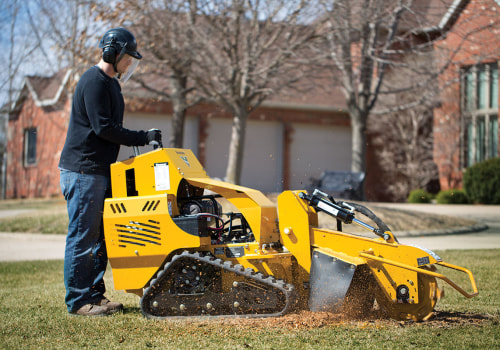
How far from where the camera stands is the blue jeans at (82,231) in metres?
4.70

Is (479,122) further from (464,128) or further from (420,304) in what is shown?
(420,304)

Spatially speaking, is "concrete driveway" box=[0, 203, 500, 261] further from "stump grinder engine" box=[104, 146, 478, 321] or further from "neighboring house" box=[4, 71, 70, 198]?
"neighboring house" box=[4, 71, 70, 198]

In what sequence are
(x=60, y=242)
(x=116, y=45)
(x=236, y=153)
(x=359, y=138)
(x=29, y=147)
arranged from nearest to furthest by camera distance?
(x=116, y=45)
(x=60, y=242)
(x=236, y=153)
(x=359, y=138)
(x=29, y=147)

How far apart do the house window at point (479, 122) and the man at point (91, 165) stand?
19.9m

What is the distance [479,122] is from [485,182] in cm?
415

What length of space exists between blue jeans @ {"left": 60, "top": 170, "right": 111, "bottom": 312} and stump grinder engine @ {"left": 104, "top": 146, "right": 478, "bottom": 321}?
0.21 meters

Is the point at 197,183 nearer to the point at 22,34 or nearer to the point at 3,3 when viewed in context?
Result: the point at 3,3

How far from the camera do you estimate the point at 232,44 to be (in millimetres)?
12734

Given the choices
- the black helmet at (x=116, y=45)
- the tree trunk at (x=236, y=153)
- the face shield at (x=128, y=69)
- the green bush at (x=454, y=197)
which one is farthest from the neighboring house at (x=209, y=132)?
the black helmet at (x=116, y=45)

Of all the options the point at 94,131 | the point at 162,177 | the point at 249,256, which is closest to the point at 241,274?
the point at 249,256

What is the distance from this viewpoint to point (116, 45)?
15.8 ft

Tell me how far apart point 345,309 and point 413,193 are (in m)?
18.5

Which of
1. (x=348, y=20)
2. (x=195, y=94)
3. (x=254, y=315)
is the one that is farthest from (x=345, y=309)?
(x=195, y=94)

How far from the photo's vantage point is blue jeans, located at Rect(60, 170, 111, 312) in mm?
4703
